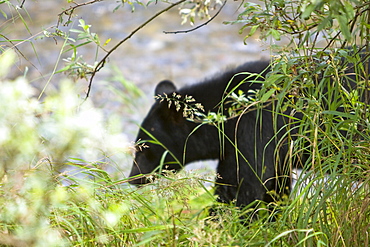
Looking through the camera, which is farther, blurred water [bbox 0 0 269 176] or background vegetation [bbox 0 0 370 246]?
blurred water [bbox 0 0 269 176]

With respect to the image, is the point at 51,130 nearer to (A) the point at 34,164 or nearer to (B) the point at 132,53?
(A) the point at 34,164

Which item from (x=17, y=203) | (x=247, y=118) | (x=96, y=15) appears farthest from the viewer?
(x=96, y=15)

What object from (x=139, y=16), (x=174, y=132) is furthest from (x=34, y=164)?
(x=139, y=16)

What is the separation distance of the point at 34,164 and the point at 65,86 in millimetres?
714

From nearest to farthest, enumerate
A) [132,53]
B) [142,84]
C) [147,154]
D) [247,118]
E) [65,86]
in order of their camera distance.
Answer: [65,86], [247,118], [147,154], [142,84], [132,53]

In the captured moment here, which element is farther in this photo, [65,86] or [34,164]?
[34,164]

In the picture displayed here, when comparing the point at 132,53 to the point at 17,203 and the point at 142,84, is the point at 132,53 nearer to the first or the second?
the point at 142,84

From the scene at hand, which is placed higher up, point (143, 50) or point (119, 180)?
point (143, 50)

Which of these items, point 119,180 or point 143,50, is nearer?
point 119,180

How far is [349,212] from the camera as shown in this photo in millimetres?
1789

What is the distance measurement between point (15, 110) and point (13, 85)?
7cm

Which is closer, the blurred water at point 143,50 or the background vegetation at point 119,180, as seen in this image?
the background vegetation at point 119,180

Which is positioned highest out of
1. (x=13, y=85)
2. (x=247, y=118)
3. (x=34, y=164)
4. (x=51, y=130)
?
(x=13, y=85)

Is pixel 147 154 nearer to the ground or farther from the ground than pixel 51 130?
nearer to the ground
